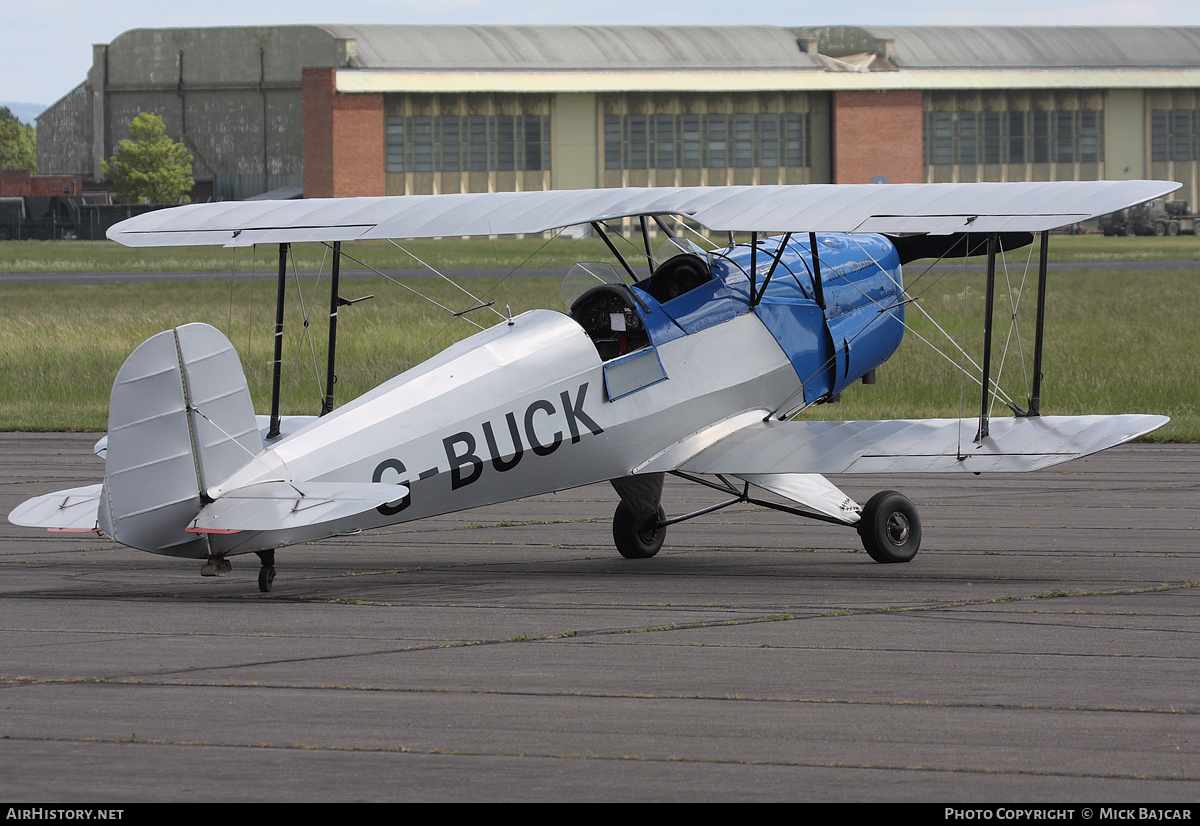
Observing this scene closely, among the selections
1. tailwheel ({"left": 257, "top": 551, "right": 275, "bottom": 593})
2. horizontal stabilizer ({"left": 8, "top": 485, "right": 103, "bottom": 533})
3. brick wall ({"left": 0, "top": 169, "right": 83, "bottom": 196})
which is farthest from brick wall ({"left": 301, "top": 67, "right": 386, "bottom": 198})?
tailwheel ({"left": 257, "top": 551, "right": 275, "bottom": 593})

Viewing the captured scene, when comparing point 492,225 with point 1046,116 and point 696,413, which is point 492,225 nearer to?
point 696,413

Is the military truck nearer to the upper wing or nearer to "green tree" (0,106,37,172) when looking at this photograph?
the upper wing

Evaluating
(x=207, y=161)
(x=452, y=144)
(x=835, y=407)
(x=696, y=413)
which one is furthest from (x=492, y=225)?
(x=207, y=161)

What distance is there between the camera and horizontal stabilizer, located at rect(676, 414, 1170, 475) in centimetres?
957

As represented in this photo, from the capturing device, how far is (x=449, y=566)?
10.1m

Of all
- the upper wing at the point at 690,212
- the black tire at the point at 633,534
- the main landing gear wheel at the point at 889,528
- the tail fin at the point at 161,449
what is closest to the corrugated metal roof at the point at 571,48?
the upper wing at the point at 690,212

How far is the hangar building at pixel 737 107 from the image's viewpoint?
75.0 metres

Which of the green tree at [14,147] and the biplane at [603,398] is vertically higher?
the green tree at [14,147]

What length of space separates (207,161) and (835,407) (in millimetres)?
75621

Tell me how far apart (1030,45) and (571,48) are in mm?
23801

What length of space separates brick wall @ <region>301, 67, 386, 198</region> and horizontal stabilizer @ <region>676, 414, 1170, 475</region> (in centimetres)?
6651

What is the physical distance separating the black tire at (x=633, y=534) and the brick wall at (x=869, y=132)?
2676 inches

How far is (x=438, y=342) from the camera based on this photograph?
80.8ft

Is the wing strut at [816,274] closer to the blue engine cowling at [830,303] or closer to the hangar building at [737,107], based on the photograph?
the blue engine cowling at [830,303]
